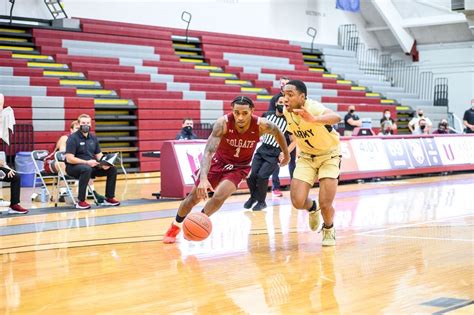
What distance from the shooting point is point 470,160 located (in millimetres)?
21016

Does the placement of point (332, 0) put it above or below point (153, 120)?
above

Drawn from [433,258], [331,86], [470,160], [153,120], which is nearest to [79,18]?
[153,120]

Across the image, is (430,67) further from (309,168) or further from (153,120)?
(309,168)

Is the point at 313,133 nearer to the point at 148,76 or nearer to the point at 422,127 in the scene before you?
the point at 148,76

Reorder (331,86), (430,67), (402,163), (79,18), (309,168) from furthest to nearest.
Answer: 1. (430,67)
2. (331,86)
3. (79,18)
4. (402,163)
5. (309,168)

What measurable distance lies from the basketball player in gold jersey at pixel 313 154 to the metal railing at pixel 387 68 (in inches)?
943

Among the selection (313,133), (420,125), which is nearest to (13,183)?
(313,133)

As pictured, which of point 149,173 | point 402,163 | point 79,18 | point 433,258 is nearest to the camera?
point 433,258

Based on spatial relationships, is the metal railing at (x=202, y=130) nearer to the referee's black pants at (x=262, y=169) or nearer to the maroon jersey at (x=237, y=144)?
the referee's black pants at (x=262, y=169)

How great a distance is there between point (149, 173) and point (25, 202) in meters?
6.75

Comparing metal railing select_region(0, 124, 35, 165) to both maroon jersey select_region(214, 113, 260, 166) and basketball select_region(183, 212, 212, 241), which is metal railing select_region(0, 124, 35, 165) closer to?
maroon jersey select_region(214, 113, 260, 166)

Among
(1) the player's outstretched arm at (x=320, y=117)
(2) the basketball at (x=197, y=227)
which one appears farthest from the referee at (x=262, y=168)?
(2) the basketball at (x=197, y=227)

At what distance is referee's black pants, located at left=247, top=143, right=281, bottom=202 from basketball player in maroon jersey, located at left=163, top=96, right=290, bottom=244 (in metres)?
3.11

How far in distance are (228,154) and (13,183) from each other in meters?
4.50
